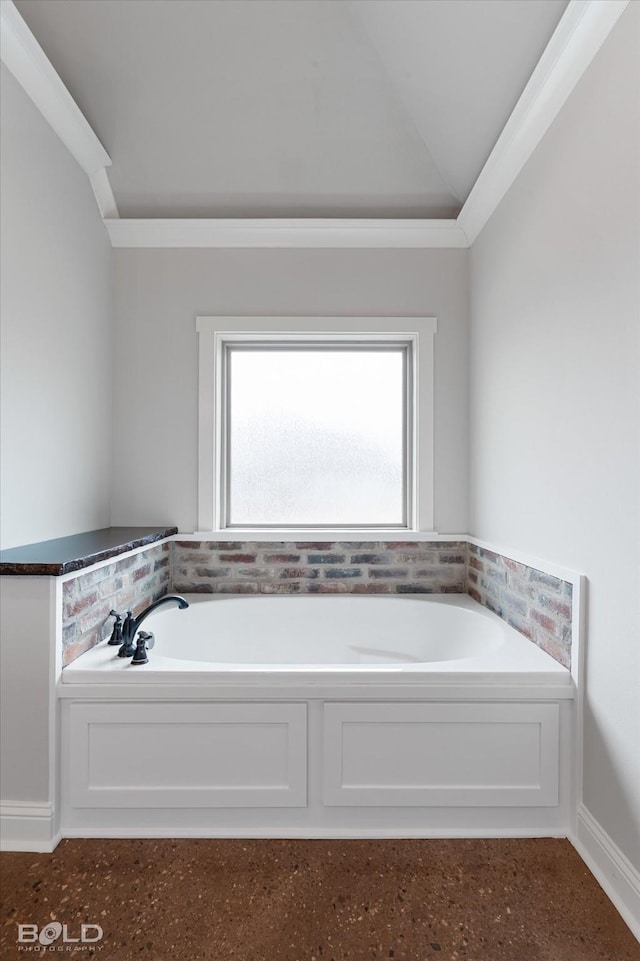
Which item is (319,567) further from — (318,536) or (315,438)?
(315,438)

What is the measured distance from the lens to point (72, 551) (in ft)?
5.91

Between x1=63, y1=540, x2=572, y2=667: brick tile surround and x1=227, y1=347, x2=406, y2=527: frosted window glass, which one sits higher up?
x1=227, y1=347, x2=406, y2=527: frosted window glass

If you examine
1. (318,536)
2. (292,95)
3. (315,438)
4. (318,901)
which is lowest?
(318,901)

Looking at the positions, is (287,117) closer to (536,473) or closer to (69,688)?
(536,473)

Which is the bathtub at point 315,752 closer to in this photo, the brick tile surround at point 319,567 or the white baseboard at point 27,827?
the white baseboard at point 27,827

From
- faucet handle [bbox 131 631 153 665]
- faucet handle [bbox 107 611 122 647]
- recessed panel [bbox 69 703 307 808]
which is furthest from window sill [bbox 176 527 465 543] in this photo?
recessed panel [bbox 69 703 307 808]

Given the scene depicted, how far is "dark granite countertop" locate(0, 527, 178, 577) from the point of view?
155 centimetres

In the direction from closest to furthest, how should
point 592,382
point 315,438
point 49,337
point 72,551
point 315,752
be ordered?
1. point 592,382
2. point 315,752
3. point 72,551
4. point 49,337
5. point 315,438

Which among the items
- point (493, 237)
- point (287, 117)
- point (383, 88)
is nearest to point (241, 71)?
point (287, 117)

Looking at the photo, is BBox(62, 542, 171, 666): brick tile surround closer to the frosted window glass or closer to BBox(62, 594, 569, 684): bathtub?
BBox(62, 594, 569, 684): bathtub

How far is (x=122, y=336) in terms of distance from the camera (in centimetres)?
269

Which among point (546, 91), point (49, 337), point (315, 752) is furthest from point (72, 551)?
point (546, 91)

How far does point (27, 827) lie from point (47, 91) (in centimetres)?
264

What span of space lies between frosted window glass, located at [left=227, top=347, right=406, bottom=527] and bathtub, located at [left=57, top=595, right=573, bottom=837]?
1282 millimetres
